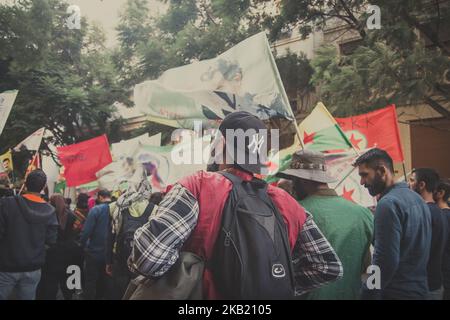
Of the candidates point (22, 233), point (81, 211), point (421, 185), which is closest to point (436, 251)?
point (421, 185)

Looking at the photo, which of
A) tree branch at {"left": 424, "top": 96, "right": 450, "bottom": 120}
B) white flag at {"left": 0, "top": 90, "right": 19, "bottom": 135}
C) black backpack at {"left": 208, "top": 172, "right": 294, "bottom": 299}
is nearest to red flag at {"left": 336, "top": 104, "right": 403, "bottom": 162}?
tree branch at {"left": 424, "top": 96, "right": 450, "bottom": 120}

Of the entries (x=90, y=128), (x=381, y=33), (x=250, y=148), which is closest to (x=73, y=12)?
(x=250, y=148)

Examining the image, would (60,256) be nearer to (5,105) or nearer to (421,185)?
(5,105)

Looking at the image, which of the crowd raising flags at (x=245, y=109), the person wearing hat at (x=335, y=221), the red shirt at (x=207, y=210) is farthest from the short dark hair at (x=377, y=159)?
the red shirt at (x=207, y=210)

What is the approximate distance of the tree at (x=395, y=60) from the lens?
17.2 ft

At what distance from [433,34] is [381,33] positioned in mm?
605

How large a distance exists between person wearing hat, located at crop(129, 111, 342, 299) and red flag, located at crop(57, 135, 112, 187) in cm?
537

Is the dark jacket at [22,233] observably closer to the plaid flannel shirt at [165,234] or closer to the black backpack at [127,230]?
the black backpack at [127,230]

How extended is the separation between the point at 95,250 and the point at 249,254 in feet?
9.94

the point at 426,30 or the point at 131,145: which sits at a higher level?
the point at 426,30

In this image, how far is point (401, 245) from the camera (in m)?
2.33

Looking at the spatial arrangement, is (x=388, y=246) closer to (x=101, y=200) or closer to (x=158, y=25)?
(x=101, y=200)

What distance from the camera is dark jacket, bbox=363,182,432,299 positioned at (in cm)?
222

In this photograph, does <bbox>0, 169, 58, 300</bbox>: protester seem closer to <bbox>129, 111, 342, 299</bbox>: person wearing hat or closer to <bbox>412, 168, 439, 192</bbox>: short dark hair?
<bbox>129, 111, 342, 299</bbox>: person wearing hat
